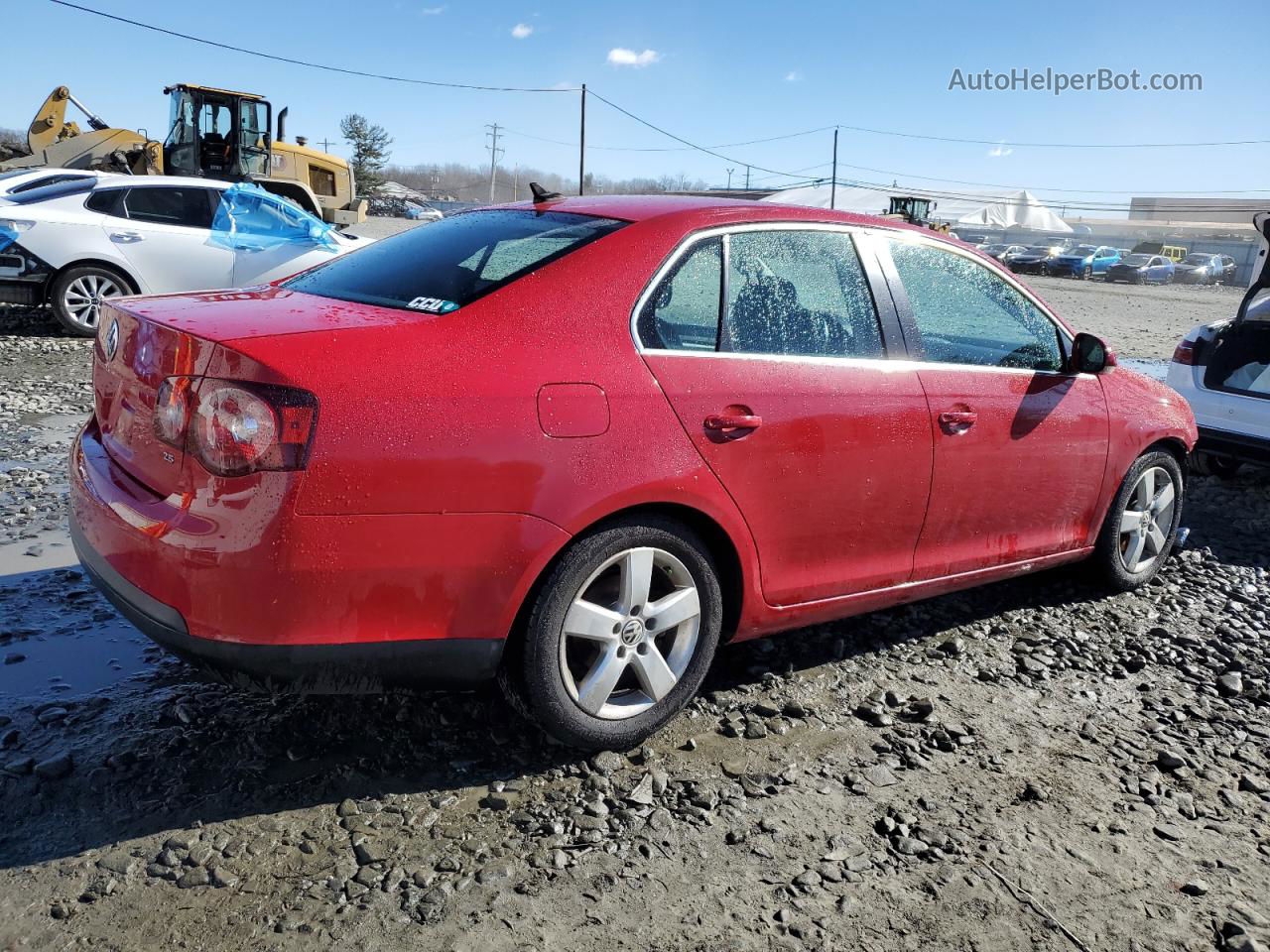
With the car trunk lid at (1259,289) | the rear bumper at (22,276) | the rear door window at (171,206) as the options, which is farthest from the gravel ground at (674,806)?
the rear door window at (171,206)

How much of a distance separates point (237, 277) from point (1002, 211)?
67.4m

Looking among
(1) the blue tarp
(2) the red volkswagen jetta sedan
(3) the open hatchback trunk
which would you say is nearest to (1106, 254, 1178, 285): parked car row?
(1) the blue tarp

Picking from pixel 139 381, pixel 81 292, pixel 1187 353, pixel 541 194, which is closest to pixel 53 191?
pixel 81 292

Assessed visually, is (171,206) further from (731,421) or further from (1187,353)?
(731,421)

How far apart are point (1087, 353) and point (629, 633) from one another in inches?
94.2

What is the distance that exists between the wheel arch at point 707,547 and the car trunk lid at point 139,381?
922 mm

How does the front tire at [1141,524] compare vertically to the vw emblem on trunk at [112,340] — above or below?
below

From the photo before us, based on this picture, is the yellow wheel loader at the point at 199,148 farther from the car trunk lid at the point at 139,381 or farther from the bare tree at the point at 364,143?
the bare tree at the point at 364,143

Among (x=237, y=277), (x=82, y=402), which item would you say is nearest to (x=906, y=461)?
(x=82, y=402)

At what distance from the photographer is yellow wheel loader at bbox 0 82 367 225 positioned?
19672 millimetres

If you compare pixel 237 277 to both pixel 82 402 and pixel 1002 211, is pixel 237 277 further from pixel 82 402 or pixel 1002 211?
pixel 1002 211

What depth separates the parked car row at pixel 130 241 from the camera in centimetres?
1009

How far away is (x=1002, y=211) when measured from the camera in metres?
70.0

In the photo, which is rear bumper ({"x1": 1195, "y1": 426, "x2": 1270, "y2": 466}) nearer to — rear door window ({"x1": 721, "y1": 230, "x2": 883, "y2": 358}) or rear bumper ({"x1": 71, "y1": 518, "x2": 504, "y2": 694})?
rear door window ({"x1": 721, "y1": 230, "x2": 883, "y2": 358})
